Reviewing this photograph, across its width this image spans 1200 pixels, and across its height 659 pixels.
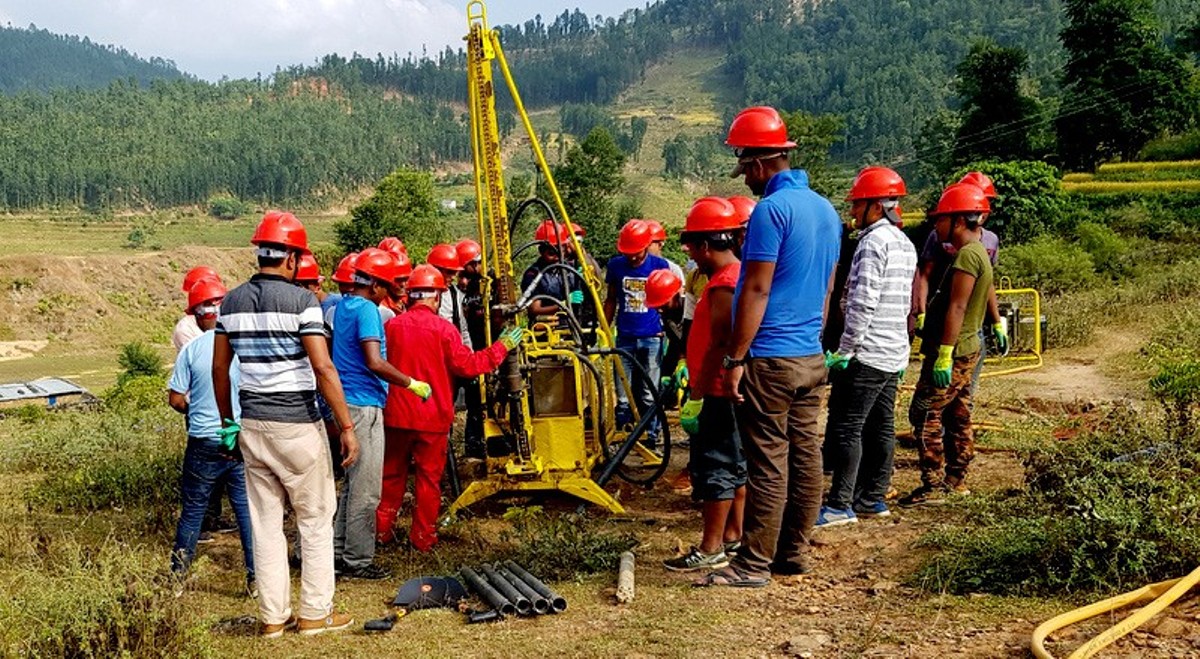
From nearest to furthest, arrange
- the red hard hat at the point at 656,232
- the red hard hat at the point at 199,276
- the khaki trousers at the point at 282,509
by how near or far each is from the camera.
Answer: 1. the khaki trousers at the point at 282,509
2. the red hard hat at the point at 199,276
3. the red hard hat at the point at 656,232

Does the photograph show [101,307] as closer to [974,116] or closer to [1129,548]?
[974,116]

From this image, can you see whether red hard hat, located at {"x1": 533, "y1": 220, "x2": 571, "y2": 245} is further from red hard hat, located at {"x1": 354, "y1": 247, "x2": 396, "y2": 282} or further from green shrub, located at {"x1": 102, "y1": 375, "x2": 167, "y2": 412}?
green shrub, located at {"x1": 102, "y1": 375, "x2": 167, "y2": 412}

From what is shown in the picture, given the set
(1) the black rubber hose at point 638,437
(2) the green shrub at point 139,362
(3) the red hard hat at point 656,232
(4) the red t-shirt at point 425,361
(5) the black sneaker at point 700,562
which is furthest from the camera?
(2) the green shrub at point 139,362

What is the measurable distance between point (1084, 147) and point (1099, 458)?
44.8 m

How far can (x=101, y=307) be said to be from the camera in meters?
49.2

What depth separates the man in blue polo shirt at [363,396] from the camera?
17.6ft

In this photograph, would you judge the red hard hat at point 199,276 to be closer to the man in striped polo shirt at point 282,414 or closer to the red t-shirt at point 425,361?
the red t-shirt at point 425,361

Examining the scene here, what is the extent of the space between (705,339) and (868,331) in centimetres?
98

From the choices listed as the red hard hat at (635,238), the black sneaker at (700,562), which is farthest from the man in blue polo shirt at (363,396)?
the red hard hat at (635,238)

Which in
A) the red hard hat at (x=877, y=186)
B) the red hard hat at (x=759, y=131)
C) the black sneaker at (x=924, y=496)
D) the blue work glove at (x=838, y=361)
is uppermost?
the red hard hat at (x=759, y=131)

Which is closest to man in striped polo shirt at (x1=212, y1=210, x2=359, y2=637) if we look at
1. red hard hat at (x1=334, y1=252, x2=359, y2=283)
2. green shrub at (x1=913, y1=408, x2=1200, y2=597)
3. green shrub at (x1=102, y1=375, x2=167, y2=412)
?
red hard hat at (x1=334, y1=252, x2=359, y2=283)

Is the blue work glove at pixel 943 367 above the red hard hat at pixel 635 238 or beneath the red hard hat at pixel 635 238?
beneath

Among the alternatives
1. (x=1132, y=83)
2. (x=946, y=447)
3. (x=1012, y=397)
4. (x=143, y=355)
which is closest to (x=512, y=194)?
(x=143, y=355)

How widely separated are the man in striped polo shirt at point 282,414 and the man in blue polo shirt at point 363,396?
92cm
